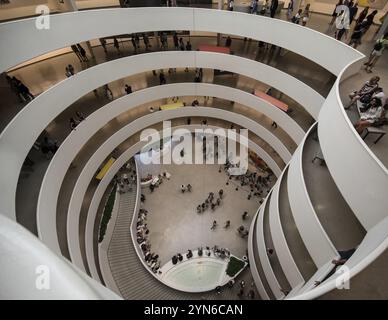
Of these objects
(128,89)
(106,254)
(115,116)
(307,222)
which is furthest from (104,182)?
(307,222)

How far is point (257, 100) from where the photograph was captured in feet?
60.1

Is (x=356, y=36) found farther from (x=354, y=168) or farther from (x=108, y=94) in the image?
(x=108, y=94)

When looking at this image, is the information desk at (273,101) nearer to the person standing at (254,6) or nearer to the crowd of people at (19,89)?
the person standing at (254,6)

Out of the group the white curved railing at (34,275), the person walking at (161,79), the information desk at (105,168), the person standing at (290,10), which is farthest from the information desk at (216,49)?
the white curved railing at (34,275)

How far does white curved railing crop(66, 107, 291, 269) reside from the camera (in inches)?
424

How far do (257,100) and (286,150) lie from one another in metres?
4.27

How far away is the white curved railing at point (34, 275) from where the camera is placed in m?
2.61

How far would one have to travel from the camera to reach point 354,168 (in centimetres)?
729

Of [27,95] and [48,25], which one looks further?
[27,95]

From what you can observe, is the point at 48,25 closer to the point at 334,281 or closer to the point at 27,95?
the point at 27,95

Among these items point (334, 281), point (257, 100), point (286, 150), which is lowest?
point (334, 281)

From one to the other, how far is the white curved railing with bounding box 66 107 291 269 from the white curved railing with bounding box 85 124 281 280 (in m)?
1.36

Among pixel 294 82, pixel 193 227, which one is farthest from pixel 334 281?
pixel 193 227

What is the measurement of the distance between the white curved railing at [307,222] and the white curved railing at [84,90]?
652 centimetres
